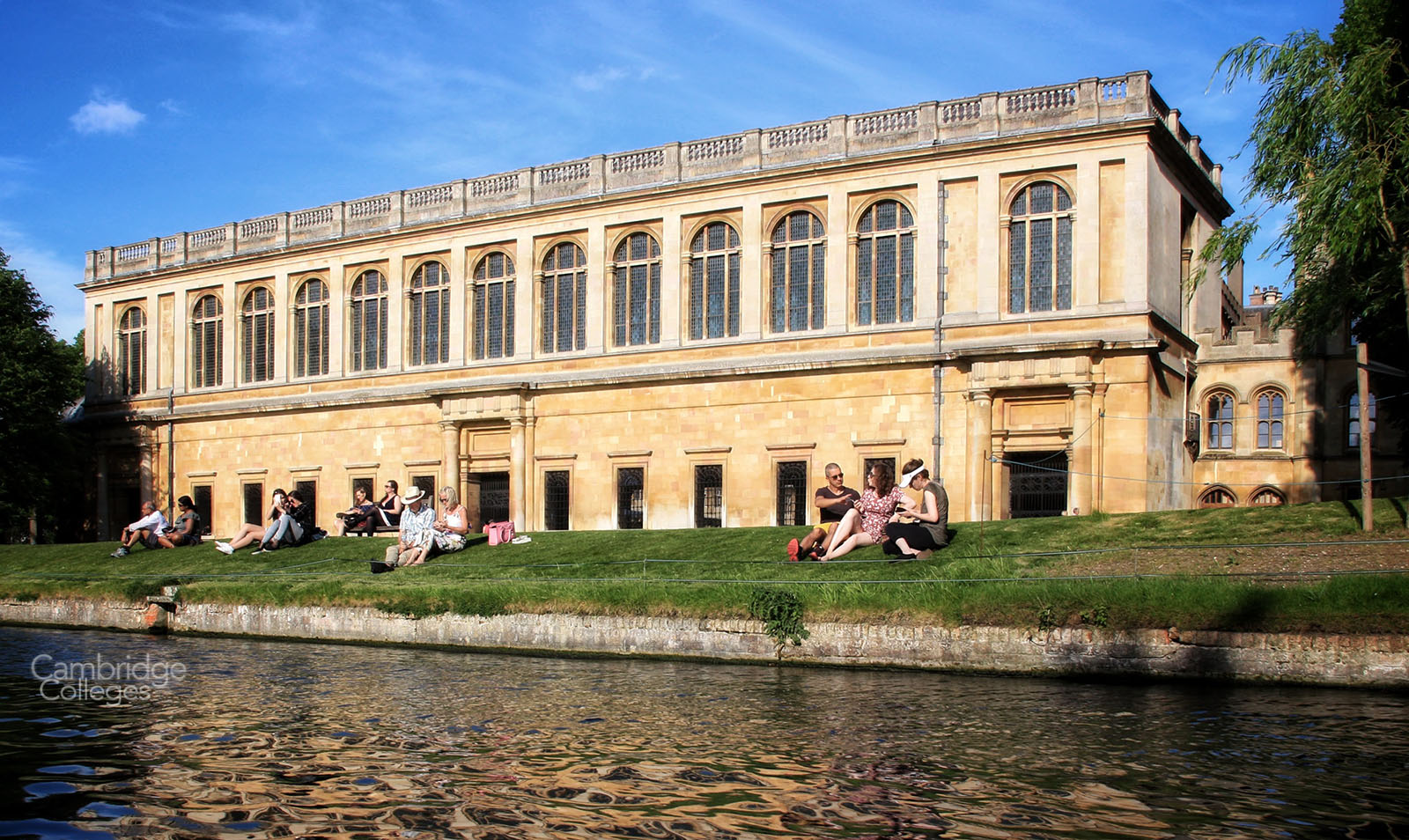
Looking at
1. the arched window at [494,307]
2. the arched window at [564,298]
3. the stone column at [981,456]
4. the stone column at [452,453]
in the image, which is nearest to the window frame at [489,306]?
the arched window at [494,307]

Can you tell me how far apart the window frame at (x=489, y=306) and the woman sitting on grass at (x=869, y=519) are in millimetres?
20647

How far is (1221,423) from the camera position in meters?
40.6

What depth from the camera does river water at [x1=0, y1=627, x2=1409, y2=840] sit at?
8.38 metres

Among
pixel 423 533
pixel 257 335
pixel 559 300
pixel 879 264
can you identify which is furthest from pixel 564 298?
pixel 423 533

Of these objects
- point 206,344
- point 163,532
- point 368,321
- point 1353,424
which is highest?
point 368,321

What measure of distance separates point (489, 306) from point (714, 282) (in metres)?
8.42

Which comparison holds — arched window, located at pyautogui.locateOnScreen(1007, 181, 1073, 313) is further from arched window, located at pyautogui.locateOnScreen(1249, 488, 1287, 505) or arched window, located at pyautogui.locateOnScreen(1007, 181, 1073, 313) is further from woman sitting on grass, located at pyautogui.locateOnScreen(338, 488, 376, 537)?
woman sitting on grass, located at pyautogui.locateOnScreen(338, 488, 376, 537)

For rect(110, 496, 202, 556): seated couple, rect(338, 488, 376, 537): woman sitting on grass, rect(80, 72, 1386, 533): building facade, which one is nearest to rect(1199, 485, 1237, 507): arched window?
rect(80, 72, 1386, 533): building facade

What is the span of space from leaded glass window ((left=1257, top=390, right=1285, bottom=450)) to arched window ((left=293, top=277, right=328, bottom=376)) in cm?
3187

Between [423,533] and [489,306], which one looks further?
[489,306]

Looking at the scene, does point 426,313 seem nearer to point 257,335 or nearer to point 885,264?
point 257,335

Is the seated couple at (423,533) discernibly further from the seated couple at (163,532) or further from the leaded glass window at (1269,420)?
the leaded glass window at (1269,420)

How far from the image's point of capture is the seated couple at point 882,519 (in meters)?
20.1

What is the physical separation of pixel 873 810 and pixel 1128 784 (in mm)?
2235
